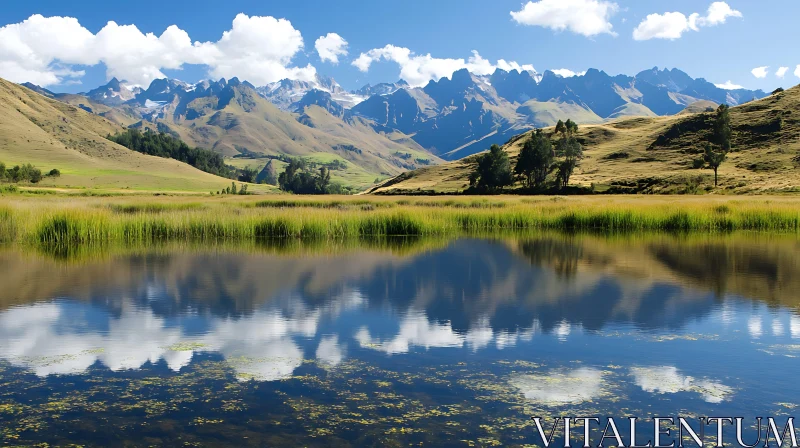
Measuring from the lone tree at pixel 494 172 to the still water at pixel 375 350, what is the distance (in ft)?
407

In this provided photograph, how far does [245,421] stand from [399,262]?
22.4 metres

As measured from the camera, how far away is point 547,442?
9820mm

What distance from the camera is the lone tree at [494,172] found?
154 meters

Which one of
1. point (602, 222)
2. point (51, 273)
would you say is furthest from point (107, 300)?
point (602, 222)

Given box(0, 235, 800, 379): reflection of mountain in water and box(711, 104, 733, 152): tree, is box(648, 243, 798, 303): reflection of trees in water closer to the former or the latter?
box(0, 235, 800, 379): reflection of mountain in water

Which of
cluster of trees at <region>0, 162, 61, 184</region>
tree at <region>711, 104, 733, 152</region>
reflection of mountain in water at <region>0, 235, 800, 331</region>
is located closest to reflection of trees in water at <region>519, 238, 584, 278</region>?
reflection of mountain in water at <region>0, 235, 800, 331</region>

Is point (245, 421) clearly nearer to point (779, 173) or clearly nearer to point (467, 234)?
point (467, 234)

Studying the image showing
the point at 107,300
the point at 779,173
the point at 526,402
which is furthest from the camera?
the point at 779,173

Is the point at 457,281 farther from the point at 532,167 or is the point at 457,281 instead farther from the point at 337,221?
the point at 532,167

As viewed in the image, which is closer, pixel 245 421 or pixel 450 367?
pixel 245 421

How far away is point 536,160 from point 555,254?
11333 cm

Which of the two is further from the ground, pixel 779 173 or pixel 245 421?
pixel 779 173

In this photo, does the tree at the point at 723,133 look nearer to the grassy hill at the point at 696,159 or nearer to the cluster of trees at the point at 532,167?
the grassy hill at the point at 696,159

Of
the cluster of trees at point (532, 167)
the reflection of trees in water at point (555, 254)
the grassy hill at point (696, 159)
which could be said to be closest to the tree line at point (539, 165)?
the cluster of trees at point (532, 167)
